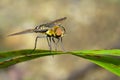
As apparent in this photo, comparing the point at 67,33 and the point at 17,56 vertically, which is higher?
the point at 67,33

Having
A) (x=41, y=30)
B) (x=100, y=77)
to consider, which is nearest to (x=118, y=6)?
(x=100, y=77)

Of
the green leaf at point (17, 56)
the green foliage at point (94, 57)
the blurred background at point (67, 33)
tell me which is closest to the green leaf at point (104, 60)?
the green foliage at point (94, 57)

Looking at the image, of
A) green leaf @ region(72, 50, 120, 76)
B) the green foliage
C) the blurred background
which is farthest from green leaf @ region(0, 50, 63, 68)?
the blurred background

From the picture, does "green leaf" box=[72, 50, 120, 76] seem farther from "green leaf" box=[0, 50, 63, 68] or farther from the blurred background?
the blurred background

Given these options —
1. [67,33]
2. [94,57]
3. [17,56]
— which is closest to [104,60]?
[94,57]

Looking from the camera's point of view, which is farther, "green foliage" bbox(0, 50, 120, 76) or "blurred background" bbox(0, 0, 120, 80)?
"blurred background" bbox(0, 0, 120, 80)

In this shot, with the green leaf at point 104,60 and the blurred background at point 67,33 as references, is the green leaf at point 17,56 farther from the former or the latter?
the blurred background at point 67,33

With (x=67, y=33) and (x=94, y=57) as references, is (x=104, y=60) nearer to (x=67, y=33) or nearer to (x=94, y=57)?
(x=94, y=57)

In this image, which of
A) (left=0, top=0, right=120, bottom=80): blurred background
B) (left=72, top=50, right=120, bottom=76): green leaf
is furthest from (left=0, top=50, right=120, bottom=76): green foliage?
(left=0, top=0, right=120, bottom=80): blurred background

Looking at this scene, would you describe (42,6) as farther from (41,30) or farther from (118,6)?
(41,30)
